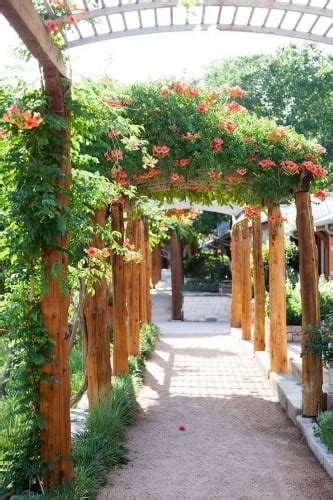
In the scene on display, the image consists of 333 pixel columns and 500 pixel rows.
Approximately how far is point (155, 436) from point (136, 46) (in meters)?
4.58

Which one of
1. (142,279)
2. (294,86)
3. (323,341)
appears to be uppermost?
(294,86)

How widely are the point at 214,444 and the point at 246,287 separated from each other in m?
7.38

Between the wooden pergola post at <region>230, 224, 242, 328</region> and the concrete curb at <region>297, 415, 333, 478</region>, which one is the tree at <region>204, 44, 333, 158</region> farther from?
the concrete curb at <region>297, 415, 333, 478</region>

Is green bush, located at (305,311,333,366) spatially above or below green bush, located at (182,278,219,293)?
below

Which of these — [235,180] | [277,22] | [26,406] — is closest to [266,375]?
[235,180]

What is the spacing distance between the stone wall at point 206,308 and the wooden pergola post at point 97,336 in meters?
14.1

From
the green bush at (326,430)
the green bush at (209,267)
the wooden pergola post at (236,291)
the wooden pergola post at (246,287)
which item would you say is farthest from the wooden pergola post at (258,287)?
the green bush at (209,267)

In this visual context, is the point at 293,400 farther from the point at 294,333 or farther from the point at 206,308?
the point at 206,308

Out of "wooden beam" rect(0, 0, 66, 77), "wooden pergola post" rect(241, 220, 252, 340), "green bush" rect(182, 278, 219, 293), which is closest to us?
"wooden beam" rect(0, 0, 66, 77)

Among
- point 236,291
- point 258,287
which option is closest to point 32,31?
point 258,287

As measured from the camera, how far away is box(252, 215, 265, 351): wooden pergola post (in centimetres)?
1173

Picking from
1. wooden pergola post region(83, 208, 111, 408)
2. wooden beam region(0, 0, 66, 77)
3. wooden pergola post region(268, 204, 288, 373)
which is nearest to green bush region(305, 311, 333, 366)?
wooden pergola post region(83, 208, 111, 408)

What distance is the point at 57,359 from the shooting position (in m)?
4.86

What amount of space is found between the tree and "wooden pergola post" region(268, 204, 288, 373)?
18.6 m
